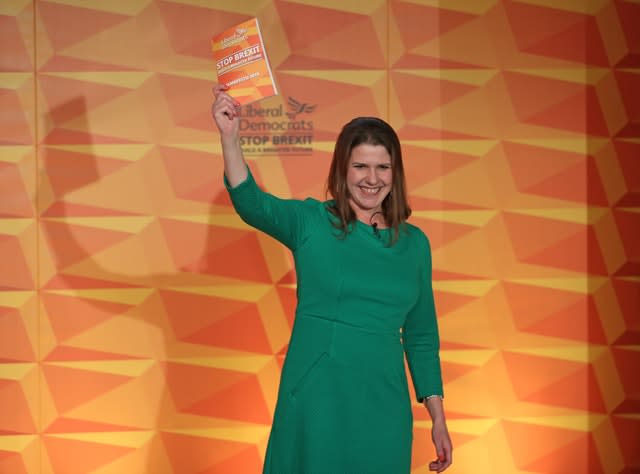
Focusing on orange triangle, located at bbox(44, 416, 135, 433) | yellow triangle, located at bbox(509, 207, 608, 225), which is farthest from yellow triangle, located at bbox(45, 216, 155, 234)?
yellow triangle, located at bbox(509, 207, 608, 225)

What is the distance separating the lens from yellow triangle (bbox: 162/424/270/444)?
3.07 meters

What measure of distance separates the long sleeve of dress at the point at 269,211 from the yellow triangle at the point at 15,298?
1692 millimetres

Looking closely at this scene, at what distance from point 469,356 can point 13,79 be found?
227 cm

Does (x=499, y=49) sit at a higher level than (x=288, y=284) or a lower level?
higher

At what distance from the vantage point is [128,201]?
3023mm

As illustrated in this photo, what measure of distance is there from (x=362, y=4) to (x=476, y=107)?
2.17 ft

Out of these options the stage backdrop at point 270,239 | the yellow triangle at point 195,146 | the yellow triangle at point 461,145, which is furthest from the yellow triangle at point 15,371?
the yellow triangle at point 461,145

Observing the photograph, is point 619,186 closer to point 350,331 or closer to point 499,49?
point 499,49

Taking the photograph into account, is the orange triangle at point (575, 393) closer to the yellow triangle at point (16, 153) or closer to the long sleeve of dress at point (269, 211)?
the long sleeve of dress at point (269, 211)

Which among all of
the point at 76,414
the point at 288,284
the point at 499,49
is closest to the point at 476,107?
the point at 499,49

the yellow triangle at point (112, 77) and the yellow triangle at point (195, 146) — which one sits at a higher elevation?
the yellow triangle at point (112, 77)

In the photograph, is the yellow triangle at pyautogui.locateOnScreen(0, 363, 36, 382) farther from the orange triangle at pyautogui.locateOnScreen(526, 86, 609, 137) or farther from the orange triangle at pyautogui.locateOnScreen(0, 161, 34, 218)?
the orange triangle at pyautogui.locateOnScreen(526, 86, 609, 137)

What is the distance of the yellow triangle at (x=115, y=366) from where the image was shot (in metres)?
3.04

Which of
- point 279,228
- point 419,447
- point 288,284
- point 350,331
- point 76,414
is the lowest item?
point 419,447
